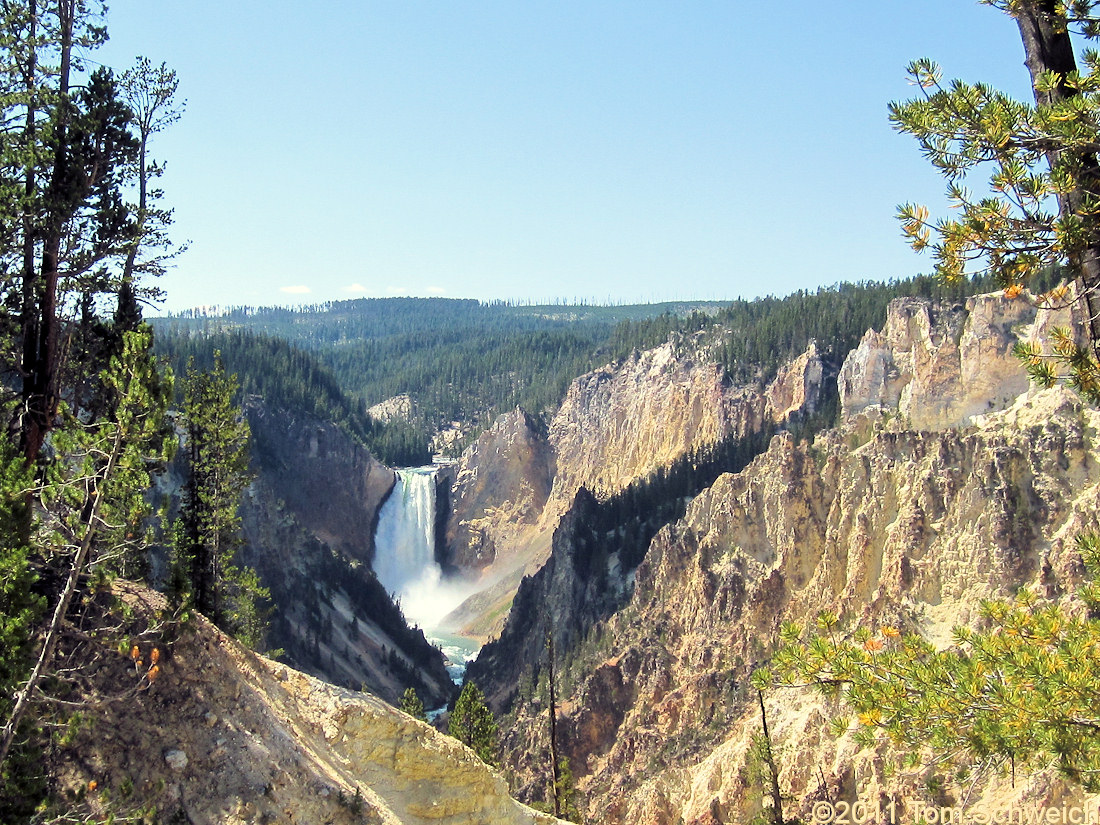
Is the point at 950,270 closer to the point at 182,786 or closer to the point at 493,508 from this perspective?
the point at 182,786

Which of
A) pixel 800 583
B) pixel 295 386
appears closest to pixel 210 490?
pixel 800 583

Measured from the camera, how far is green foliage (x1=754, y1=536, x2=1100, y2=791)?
7645mm

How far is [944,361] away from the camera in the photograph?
56.1 meters

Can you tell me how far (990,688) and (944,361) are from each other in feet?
172

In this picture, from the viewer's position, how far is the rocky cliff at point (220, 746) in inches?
451

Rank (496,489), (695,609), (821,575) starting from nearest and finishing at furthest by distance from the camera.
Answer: (821,575), (695,609), (496,489)

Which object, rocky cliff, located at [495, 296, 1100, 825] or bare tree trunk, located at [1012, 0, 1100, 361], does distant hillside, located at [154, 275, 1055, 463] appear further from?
bare tree trunk, located at [1012, 0, 1100, 361]

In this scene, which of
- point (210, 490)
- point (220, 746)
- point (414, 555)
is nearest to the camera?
point (220, 746)

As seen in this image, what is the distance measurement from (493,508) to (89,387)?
9019 cm

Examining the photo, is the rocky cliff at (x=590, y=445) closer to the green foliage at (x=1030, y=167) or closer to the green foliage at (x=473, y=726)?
the green foliage at (x=473, y=726)

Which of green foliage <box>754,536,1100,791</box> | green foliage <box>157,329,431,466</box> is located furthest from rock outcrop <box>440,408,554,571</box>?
green foliage <box>754,536,1100,791</box>

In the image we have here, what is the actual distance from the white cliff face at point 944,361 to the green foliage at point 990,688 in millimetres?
41728

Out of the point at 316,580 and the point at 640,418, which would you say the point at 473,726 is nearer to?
the point at 316,580

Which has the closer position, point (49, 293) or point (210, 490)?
point (49, 293)
